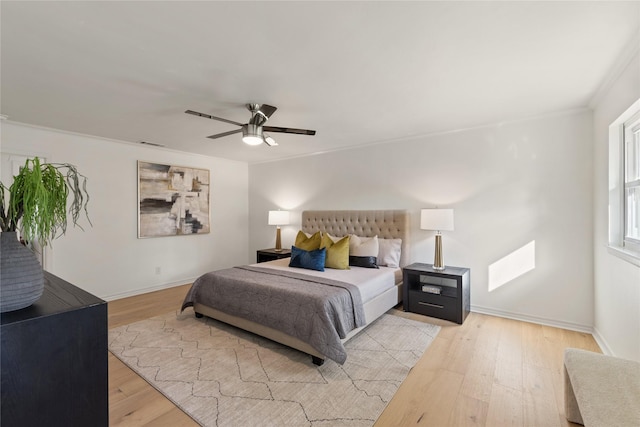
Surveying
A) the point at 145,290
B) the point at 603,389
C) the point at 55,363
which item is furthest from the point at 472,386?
the point at 145,290

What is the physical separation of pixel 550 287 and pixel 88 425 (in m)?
4.13

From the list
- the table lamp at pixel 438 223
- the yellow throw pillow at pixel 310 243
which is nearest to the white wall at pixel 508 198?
the table lamp at pixel 438 223

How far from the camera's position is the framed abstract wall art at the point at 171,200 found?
15.0 ft

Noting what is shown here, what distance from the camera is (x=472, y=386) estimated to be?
2166 mm

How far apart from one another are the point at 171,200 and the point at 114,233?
0.98 m

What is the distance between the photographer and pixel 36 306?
110 centimetres

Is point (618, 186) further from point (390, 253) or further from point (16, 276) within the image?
point (16, 276)

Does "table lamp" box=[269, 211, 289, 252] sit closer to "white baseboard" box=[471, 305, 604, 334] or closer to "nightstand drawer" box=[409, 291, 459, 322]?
"nightstand drawer" box=[409, 291, 459, 322]

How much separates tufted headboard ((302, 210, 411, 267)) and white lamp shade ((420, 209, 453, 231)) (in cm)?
43

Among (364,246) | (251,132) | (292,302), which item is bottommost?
(292,302)

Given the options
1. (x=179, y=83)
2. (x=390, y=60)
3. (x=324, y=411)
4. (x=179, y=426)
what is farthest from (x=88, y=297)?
(x=390, y=60)

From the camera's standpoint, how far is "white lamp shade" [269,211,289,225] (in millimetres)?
5270

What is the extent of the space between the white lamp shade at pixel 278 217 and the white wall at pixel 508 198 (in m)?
1.39

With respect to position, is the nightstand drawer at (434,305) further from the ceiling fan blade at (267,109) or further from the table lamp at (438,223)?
the ceiling fan blade at (267,109)
